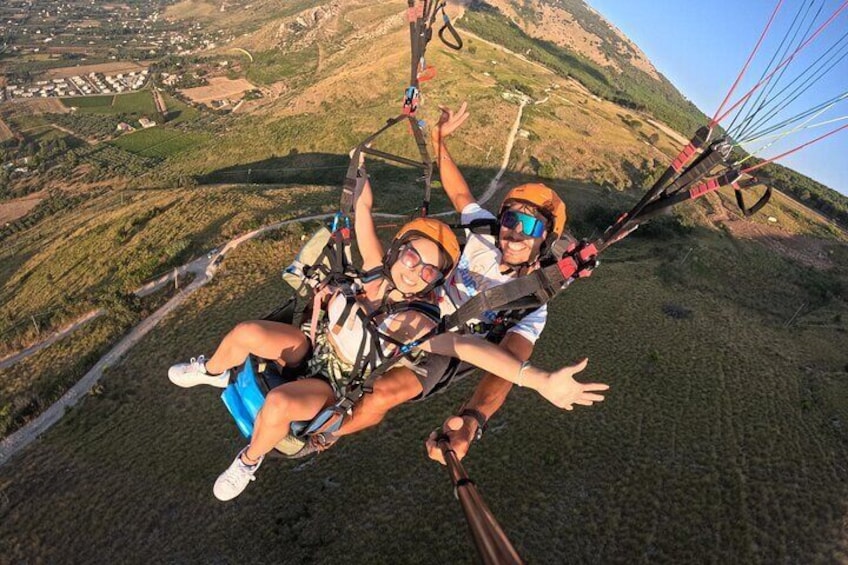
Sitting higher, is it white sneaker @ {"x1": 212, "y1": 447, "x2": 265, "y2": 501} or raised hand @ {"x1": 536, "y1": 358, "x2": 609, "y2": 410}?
raised hand @ {"x1": 536, "y1": 358, "x2": 609, "y2": 410}

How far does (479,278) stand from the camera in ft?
22.0

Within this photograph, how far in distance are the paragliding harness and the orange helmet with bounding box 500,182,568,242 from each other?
5.12 feet

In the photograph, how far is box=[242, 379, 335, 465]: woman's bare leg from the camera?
17.3 ft

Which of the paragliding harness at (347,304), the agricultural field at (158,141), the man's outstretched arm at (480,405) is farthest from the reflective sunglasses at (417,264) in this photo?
the agricultural field at (158,141)

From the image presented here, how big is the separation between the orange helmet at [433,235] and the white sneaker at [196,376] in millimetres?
3422

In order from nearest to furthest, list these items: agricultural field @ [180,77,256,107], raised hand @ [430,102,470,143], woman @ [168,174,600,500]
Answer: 1. woman @ [168,174,600,500]
2. raised hand @ [430,102,470,143]
3. agricultural field @ [180,77,256,107]

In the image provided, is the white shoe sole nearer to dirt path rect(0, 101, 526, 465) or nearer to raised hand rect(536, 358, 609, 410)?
raised hand rect(536, 358, 609, 410)

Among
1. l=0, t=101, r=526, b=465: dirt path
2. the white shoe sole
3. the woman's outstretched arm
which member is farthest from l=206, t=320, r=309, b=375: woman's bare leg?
l=0, t=101, r=526, b=465: dirt path

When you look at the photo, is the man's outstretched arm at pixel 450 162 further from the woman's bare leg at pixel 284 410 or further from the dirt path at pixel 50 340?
the dirt path at pixel 50 340

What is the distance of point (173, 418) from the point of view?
1553cm

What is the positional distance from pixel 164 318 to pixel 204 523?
11649 millimetres


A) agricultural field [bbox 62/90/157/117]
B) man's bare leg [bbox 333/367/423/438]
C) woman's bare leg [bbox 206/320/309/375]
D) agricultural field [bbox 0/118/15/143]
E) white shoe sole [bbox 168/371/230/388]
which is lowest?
agricultural field [bbox 0/118/15/143]

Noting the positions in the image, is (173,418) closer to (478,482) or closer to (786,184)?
(478,482)

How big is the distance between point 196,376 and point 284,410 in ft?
8.34
